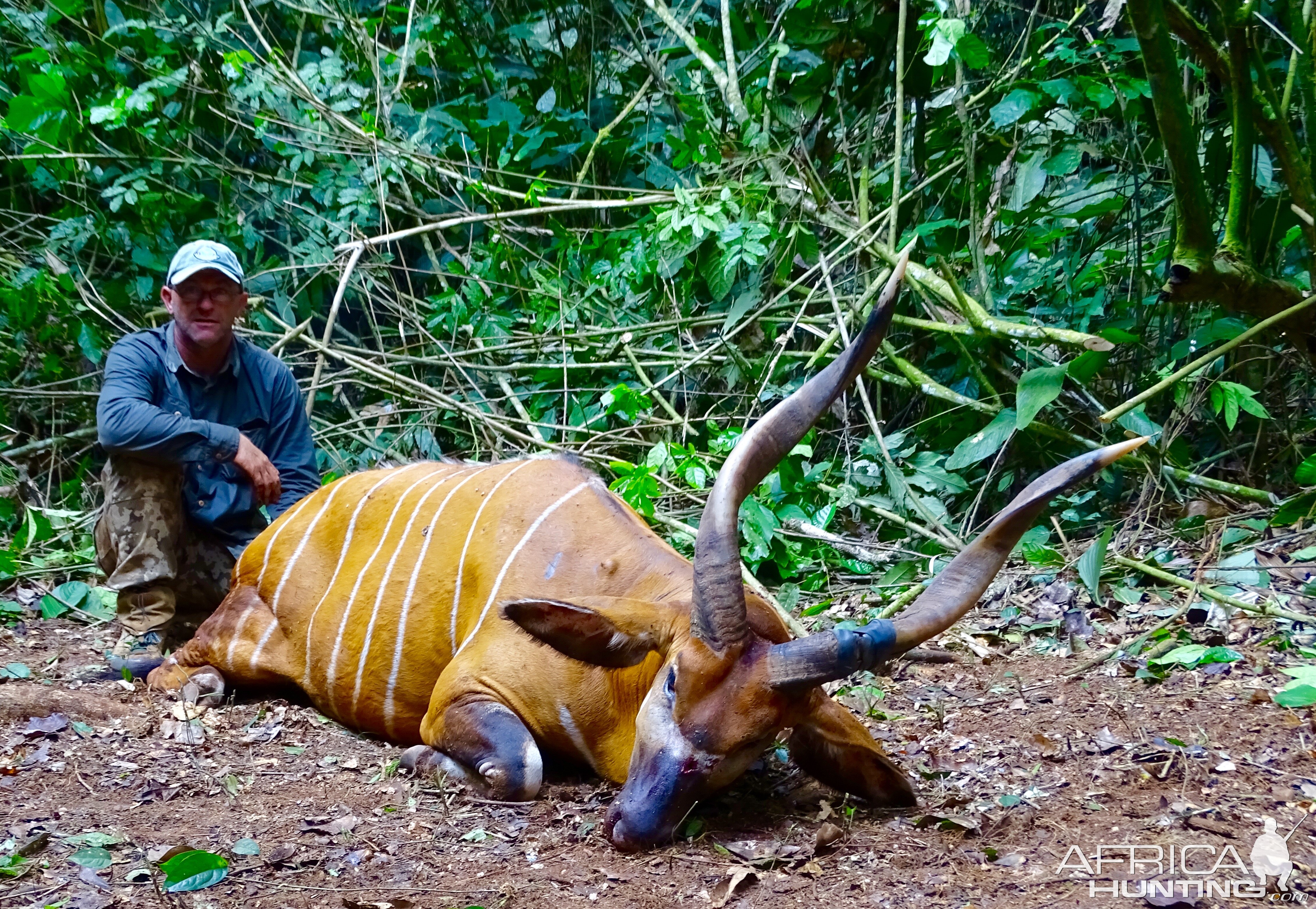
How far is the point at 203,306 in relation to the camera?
16.2ft

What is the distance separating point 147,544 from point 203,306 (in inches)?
40.2

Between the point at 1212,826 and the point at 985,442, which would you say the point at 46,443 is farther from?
the point at 1212,826

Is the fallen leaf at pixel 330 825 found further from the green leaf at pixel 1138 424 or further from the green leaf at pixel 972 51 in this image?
the green leaf at pixel 972 51

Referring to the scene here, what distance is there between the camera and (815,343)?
6398mm

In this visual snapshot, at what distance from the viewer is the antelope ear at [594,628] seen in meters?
3.25

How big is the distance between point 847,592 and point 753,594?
1.94 metres

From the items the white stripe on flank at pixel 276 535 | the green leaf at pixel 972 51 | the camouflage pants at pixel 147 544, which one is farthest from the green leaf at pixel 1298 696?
the camouflage pants at pixel 147 544

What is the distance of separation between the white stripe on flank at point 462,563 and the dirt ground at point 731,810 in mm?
469

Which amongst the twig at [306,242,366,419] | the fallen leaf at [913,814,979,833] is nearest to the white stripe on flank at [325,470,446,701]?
the twig at [306,242,366,419]

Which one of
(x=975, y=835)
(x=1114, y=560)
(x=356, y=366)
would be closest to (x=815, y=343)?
(x=1114, y=560)

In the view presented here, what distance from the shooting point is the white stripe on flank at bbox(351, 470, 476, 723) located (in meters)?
4.27

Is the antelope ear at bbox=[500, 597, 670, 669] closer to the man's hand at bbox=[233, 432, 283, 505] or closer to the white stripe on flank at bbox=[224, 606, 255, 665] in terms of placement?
→ the white stripe on flank at bbox=[224, 606, 255, 665]

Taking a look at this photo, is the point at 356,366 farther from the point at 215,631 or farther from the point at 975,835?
the point at 975,835

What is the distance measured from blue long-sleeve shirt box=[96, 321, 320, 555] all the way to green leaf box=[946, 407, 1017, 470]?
9.80 ft
